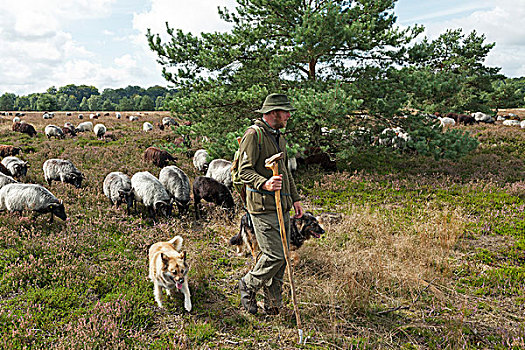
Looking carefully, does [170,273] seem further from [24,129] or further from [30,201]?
[24,129]

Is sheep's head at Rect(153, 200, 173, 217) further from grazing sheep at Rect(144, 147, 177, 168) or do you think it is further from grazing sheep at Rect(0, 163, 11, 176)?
grazing sheep at Rect(0, 163, 11, 176)

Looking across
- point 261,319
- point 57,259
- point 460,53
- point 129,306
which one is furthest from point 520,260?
point 460,53

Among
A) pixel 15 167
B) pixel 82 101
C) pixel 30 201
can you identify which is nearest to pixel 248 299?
pixel 30 201

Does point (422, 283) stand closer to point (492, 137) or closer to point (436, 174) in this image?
point (436, 174)

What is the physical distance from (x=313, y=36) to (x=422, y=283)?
9.82 m

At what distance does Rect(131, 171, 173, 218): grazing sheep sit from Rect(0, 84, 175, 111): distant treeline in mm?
50093

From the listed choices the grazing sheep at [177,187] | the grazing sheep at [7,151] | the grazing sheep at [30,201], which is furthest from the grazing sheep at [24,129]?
the grazing sheep at [177,187]

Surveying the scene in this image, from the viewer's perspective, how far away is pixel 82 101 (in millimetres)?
106125

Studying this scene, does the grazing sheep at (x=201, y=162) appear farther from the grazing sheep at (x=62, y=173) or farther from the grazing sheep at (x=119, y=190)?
the grazing sheep at (x=62, y=173)

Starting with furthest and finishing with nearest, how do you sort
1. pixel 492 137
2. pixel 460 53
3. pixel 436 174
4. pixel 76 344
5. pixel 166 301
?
pixel 460 53 → pixel 492 137 → pixel 436 174 → pixel 166 301 → pixel 76 344

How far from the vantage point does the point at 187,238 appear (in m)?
8.10

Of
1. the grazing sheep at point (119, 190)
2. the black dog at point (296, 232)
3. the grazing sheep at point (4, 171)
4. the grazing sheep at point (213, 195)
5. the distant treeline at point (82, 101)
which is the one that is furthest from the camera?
the distant treeline at point (82, 101)

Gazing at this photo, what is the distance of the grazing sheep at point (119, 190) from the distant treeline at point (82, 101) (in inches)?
1936

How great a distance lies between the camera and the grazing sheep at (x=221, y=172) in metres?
12.3
